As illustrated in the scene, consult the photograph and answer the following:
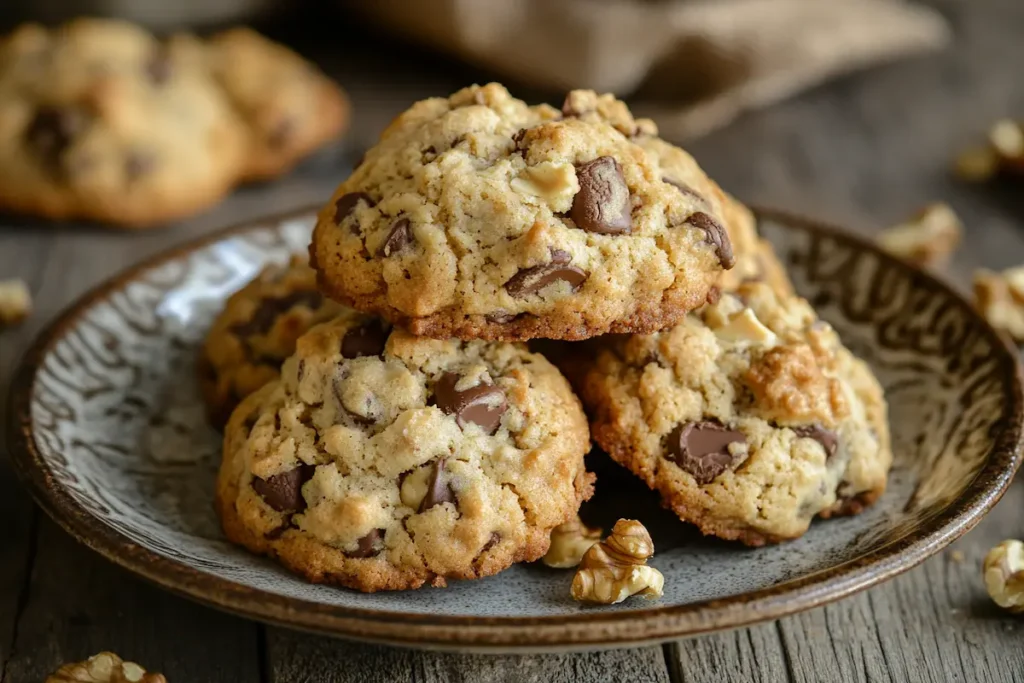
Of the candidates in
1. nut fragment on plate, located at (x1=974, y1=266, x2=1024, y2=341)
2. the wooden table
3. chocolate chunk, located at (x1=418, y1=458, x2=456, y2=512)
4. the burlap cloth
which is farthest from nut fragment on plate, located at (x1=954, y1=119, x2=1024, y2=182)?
chocolate chunk, located at (x1=418, y1=458, x2=456, y2=512)

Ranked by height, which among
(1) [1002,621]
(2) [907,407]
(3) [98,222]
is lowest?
(3) [98,222]

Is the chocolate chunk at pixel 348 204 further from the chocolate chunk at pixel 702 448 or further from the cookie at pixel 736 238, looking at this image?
the chocolate chunk at pixel 702 448

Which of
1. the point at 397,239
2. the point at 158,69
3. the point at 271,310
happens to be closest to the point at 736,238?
the point at 397,239

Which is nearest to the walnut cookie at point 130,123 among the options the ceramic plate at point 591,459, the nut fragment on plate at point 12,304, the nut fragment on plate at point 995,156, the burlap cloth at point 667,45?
the nut fragment on plate at point 12,304

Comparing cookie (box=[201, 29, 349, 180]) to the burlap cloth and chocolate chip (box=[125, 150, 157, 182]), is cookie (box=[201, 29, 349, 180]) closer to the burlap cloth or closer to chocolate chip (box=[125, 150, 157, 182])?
chocolate chip (box=[125, 150, 157, 182])

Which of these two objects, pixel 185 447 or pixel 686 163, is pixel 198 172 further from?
pixel 686 163

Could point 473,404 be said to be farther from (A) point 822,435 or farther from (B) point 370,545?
(A) point 822,435

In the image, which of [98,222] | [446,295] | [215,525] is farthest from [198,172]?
[446,295]
